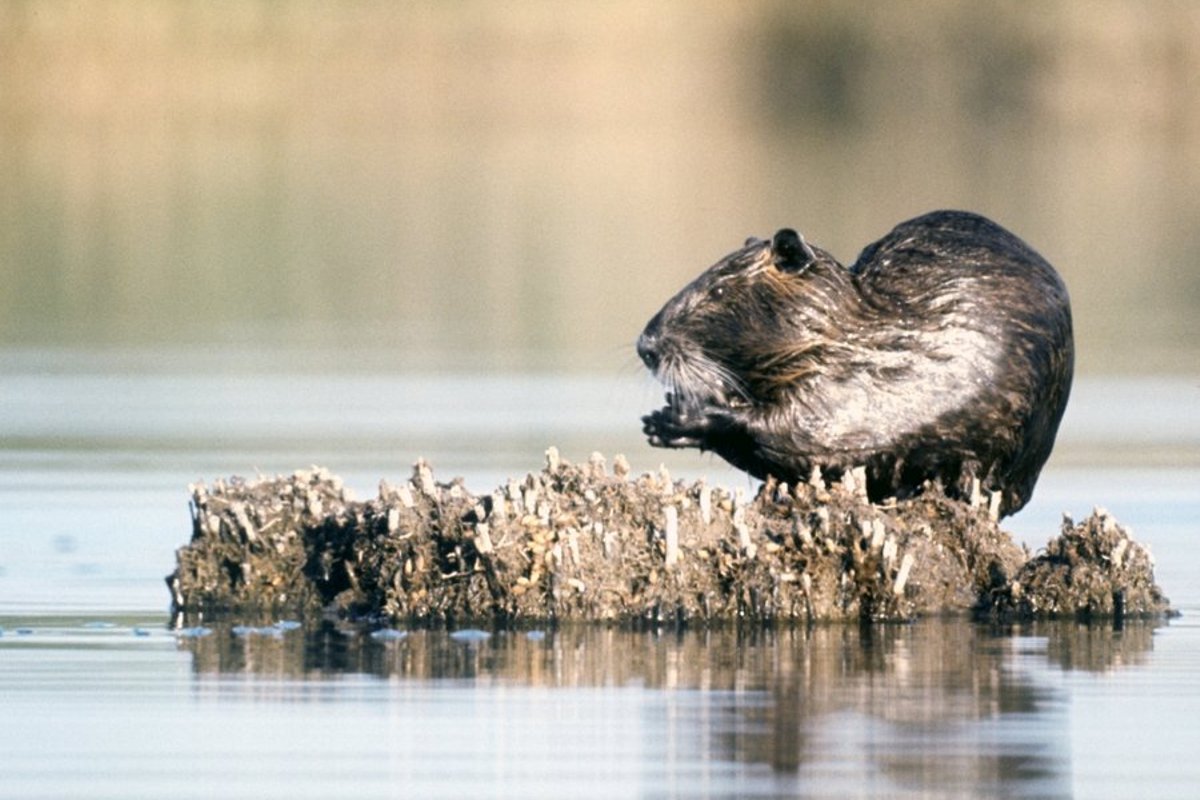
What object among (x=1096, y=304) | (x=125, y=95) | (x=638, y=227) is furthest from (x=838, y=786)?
(x=125, y=95)

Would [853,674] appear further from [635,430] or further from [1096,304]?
[1096,304]

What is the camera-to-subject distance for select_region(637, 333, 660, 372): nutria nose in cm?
1786

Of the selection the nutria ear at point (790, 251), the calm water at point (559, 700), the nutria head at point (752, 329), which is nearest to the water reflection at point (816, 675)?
the calm water at point (559, 700)

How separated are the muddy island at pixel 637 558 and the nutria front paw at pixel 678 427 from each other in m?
0.71

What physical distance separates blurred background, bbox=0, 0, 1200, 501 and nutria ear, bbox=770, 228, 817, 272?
103cm

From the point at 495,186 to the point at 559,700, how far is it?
220 ft

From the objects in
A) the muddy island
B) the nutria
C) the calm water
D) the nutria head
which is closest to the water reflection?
the calm water

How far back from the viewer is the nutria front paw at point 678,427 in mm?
17562

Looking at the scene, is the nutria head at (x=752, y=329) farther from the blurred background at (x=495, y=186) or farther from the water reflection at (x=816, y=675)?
the water reflection at (x=816, y=675)

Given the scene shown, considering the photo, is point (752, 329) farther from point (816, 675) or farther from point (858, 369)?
point (816, 675)

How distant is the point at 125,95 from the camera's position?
124500 mm

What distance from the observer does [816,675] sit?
14.4 meters

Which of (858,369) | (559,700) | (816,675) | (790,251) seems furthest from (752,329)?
(559,700)

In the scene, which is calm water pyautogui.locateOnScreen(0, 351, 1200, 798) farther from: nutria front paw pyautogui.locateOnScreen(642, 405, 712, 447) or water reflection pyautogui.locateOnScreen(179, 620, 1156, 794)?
nutria front paw pyautogui.locateOnScreen(642, 405, 712, 447)
